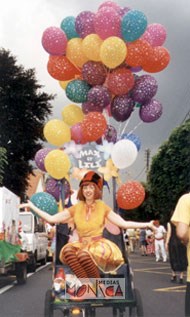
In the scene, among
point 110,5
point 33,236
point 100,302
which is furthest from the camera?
point 33,236

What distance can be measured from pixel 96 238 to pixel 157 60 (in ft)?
17.3

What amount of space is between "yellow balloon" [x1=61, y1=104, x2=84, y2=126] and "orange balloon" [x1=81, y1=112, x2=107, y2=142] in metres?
0.46

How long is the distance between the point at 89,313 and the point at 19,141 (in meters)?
24.0

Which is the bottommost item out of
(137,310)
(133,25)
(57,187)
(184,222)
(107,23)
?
(137,310)

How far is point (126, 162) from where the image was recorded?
34.3 feet

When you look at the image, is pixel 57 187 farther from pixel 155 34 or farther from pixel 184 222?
pixel 184 222

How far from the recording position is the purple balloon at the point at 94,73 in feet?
36.8

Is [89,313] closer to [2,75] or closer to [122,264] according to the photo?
[122,264]

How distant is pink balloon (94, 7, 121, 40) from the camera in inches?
439

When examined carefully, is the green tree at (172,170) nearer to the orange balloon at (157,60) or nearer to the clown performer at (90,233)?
the orange balloon at (157,60)

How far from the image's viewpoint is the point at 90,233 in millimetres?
6926

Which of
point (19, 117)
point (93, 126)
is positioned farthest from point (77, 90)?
point (19, 117)

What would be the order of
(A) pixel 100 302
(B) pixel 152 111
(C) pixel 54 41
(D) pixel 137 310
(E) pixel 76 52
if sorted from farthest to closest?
(B) pixel 152 111, (C) pixel 54 41, (E) pixel 76 52, (D) pixel 137 310, (A) pixel 100 302

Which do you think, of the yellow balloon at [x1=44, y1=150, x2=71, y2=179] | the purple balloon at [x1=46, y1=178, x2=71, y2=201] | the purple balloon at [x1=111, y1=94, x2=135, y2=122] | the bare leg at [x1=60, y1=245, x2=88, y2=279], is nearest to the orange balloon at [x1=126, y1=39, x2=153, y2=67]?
the purple balloon at [x1=111, y1=94, x2=135, y2=122]
